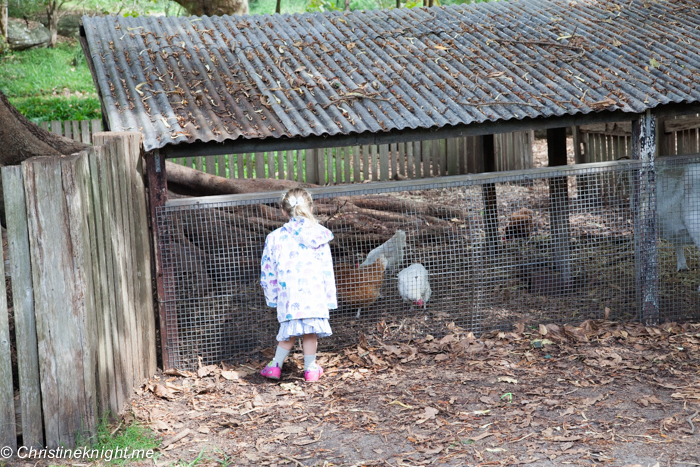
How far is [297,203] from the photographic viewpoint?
5.07 meters

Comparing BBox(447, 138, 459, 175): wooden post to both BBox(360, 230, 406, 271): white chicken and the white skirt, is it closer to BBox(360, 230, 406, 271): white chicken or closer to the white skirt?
BBox(360, 230, 406, 271): white chicken

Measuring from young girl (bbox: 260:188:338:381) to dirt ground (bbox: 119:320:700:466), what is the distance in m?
0.49

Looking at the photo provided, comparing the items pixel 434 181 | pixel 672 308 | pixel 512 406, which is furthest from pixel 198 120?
pixel 672 308

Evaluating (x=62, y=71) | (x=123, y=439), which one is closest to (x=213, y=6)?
(x=123, y=439)

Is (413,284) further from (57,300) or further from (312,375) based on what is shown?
(57,300)

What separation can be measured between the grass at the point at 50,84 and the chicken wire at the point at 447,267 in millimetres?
11517

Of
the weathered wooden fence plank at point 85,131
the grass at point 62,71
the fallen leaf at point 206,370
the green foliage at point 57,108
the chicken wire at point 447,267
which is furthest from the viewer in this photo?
the grass at point 62,71

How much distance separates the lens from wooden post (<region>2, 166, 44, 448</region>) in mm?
3594

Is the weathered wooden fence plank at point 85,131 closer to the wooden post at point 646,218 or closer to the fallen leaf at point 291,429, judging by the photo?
the fallen leaf at point 291,429

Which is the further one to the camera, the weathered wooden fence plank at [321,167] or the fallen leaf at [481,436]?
the weathered wooden fence plank at [321,167]

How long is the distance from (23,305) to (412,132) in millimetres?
3425

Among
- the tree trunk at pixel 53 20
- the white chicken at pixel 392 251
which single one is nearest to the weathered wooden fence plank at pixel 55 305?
the white chicken at pixel 392 251

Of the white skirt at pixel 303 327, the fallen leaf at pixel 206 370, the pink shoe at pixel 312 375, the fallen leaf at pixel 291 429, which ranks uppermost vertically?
the white skirt at pixel 303 327

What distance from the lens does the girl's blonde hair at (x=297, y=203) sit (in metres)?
5.08
